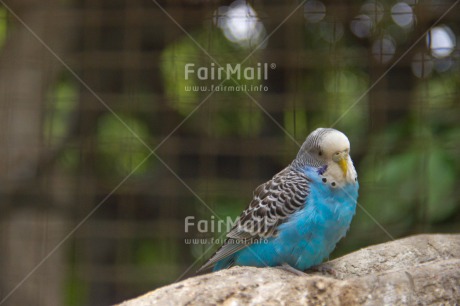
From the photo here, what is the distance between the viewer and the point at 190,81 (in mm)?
3355

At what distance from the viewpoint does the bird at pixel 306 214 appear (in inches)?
86.3

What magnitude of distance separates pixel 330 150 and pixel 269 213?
0.30m

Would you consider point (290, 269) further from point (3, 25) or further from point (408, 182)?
point (3, 25)

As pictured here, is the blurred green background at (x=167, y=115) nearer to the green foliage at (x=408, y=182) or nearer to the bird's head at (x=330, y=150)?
the green foliage at (x=408, y=182)

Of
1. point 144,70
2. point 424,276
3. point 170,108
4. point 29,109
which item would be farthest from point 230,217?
point 424,276

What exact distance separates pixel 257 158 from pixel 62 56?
105 cm

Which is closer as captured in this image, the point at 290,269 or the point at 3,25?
the point at 290,269

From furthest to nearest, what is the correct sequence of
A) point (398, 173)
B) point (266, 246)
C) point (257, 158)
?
point (257, 158) → point (398, 173) → point (266, 246)

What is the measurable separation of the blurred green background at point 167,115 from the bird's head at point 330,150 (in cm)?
100

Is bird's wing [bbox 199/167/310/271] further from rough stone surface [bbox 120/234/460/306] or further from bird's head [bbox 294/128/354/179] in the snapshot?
rough stone surface [bbox 120/234/460/306]

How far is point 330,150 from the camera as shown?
7.16 feet

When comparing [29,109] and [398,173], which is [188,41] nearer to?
[29,109]

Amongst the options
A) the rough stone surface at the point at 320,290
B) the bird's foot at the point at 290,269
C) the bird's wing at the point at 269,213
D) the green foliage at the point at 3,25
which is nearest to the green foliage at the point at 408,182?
the bird's wing at the point at 269,213

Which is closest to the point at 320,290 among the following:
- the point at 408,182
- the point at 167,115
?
the point at 408,182
